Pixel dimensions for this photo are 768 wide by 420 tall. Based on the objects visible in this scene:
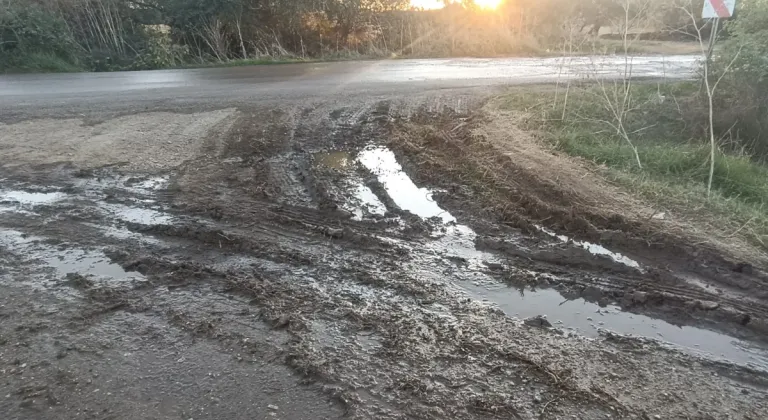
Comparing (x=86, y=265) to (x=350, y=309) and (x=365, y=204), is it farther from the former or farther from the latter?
(x=365, y=204)

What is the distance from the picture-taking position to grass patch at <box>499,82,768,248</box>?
5301mm

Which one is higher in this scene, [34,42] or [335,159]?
[34,42]

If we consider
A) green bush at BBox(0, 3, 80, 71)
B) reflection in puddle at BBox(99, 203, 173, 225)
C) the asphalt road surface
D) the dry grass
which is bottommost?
the dry grass

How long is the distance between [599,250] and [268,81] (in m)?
10.2

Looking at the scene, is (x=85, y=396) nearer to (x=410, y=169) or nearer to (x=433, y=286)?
(x=433, y=286)

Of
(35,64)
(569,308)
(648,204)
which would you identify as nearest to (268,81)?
(35,64)

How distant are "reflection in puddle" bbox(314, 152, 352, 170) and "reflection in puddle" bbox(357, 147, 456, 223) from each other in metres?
0.20

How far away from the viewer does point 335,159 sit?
7051mm

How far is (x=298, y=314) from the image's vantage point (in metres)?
3.55

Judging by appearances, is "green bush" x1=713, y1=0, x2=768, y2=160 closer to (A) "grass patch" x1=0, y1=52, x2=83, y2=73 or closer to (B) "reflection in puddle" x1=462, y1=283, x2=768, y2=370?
(B) "reflection in puddle" x1=462, y1=283, x2=768, y2=370

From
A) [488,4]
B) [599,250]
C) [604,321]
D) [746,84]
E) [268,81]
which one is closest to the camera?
[604,321]

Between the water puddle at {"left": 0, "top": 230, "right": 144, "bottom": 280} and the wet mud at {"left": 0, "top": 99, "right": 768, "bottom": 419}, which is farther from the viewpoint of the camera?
the water puddle at {"left": 0, "top": 230, "right": 144, "bottom": 280}

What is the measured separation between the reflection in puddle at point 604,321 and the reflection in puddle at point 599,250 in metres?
0.75

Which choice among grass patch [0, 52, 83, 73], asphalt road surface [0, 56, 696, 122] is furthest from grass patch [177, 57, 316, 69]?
grass patch [0, 52, 83, 73]
